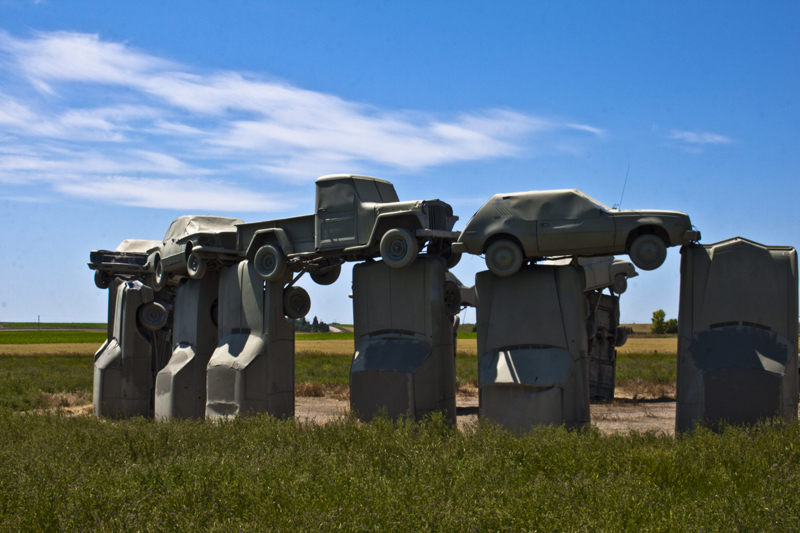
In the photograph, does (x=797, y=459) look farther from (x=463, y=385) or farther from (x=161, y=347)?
(x=463, y=385)

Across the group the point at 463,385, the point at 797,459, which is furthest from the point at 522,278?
the point at 463,385

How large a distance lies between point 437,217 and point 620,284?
8322 millimetres

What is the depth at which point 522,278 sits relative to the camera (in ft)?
38.8

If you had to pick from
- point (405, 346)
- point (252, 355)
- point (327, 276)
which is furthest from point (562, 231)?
point (252, 355)

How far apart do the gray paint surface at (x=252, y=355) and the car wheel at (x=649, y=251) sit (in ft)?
24.1

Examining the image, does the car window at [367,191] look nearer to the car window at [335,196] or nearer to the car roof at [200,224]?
the car window at [335,196]

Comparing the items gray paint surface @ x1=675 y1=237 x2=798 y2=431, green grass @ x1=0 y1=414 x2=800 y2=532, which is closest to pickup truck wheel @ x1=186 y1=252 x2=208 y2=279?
green grass @ x1=0 y1=414 x2=800 y2=532

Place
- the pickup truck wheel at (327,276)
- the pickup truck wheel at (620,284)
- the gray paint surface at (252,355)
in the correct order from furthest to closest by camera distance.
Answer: the pickup truck wheel at (620,284) → the pickup truck wheel at (327,276) → the gray paint surface at (252,355)

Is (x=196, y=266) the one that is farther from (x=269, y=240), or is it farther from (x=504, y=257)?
(x=504, y=257)

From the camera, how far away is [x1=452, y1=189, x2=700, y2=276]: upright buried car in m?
10.9

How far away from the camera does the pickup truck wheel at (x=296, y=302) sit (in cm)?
1512

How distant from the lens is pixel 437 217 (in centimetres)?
1304

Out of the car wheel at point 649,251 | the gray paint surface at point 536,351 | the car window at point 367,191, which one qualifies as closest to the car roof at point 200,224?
the car window at point 367,191

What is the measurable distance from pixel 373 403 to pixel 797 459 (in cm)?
663
